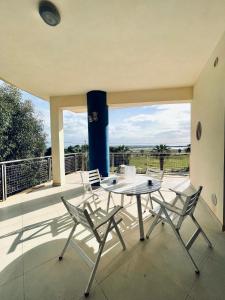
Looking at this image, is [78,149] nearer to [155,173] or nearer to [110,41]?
[155,173]

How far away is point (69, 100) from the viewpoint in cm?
486

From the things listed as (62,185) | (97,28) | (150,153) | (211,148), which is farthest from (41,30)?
(150,153)

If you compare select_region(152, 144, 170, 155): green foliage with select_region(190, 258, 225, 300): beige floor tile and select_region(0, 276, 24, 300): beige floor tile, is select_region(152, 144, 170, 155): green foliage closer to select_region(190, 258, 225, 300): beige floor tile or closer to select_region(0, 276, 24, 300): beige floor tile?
select_region(190, 258, 225, 300): beige floor tile

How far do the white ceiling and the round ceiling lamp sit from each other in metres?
0.06

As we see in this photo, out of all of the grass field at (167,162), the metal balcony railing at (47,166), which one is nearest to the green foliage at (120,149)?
the metal balcony railing at (47,166)

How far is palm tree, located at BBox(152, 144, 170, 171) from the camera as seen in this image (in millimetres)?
6355

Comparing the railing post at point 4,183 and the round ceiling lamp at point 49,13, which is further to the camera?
the railing post at point 4,183

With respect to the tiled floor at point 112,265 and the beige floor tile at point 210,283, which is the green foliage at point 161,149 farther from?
the beige floor tile at point 210,283

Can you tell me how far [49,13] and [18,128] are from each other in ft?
15.9

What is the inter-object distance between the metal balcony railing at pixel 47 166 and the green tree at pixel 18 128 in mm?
1269

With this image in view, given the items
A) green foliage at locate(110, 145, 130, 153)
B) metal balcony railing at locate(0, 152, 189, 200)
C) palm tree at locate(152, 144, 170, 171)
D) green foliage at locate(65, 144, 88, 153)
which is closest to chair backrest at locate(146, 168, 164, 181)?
metal balcony railing at locate(0, 152, 189, 200)

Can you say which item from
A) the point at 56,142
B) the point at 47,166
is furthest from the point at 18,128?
the point at 56,142

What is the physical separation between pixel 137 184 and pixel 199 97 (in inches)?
101

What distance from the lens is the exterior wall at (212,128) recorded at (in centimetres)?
246
